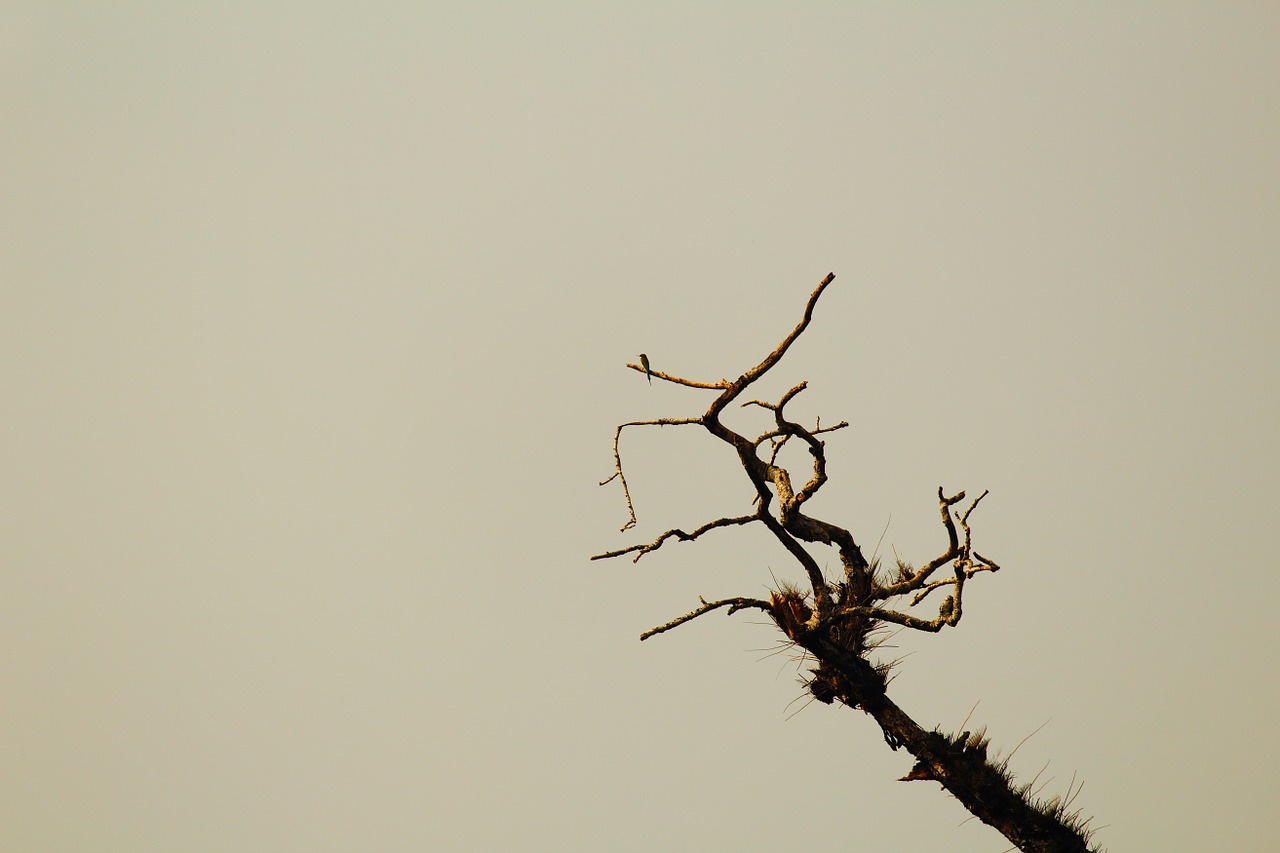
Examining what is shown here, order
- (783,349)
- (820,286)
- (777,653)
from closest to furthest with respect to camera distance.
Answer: (820,286), (783,349), (777,653)

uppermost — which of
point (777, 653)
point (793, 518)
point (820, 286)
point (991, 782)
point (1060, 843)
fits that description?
point (820, 286)

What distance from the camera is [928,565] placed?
5230 millimetres

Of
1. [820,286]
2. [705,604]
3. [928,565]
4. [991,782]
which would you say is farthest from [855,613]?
[820,286]

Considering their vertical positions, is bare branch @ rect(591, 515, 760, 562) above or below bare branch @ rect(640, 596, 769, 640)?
above

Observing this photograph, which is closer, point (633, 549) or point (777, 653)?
point (633, 549)

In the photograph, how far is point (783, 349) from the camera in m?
4.96

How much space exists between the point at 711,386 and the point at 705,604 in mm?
1286

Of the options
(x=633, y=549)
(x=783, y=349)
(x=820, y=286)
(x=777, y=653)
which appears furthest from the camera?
(x=777, y=653)

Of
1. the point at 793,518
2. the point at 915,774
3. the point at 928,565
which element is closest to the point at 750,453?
the point at 793,518

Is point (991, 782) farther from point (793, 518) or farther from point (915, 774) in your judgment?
point (793, 518)

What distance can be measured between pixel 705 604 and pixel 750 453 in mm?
952

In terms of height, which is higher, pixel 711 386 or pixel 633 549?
pixel 711 386

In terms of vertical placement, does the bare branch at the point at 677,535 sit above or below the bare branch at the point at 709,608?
above

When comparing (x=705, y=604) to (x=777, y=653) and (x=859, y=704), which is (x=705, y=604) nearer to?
(x=777, y=653)
